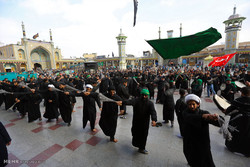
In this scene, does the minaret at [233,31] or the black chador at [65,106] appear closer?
the black chador at [65,106]

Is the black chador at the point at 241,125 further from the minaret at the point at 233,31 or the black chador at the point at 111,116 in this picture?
the minaret at the point at 233,31

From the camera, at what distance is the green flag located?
2453 mm

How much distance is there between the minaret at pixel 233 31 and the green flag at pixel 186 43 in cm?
2755

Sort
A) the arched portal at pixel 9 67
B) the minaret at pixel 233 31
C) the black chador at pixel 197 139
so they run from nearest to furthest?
the black chador at pixel 197 139 → the minaret at pixel 233 31 → the arched portal at pixel 9 67

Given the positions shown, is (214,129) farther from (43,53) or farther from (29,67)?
(43,53)

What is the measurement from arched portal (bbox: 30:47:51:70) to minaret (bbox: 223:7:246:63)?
150 ft

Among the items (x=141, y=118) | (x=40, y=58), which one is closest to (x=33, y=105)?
(x=141, y=118)

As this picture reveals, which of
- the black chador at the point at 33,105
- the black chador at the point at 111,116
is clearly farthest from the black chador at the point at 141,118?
the black chador at the point at 33,105

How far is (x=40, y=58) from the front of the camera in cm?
3638

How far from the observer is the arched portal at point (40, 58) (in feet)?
114

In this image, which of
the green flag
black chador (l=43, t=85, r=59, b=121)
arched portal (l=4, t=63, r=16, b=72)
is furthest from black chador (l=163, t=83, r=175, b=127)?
arched portal (l=4, t=63, r=16, b=72)

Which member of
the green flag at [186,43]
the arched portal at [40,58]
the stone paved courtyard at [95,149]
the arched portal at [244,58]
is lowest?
the stone paved courtyard at [95,149]

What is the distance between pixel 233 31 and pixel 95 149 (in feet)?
98.6

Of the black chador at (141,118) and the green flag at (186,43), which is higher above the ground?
the green flag at (186,43)
